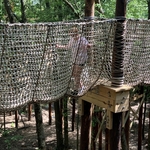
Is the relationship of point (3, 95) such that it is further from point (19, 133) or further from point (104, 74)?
point (19, 133)

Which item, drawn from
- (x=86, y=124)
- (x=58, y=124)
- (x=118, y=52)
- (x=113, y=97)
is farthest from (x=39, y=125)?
(x=118, y=52)

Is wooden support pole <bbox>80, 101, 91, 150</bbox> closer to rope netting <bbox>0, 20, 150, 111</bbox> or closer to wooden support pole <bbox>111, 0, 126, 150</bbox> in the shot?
wooden support pole <bbox>111, 0, 126, 150</bbox>

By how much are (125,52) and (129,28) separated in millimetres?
245

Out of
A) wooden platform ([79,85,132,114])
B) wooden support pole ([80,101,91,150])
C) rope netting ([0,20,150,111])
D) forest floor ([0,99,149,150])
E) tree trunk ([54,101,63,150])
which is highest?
rope netting ([0,20,150,111])

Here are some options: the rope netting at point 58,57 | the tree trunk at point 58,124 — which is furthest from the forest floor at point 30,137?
the rope netting at point 58,57

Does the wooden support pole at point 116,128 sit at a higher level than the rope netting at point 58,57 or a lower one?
lower

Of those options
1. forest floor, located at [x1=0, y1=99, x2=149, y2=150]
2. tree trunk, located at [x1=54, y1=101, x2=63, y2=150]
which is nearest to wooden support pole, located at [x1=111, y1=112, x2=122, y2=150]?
tree trunk, located at [x1=54, y1=101, x2=63, y2=150]

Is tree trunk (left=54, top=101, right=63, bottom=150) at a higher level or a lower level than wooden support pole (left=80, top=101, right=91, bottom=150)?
lower

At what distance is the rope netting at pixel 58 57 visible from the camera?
2.27 metres

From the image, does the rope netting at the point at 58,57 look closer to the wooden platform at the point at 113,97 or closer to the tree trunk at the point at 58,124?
the wooden platform at the point at 113,97

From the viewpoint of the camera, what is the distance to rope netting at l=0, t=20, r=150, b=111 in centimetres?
227

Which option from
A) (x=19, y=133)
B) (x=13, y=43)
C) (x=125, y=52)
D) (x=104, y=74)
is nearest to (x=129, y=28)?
(x=125, y=52)

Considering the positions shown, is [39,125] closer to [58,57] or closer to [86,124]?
[86,124]

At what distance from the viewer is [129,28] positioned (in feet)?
9.52
